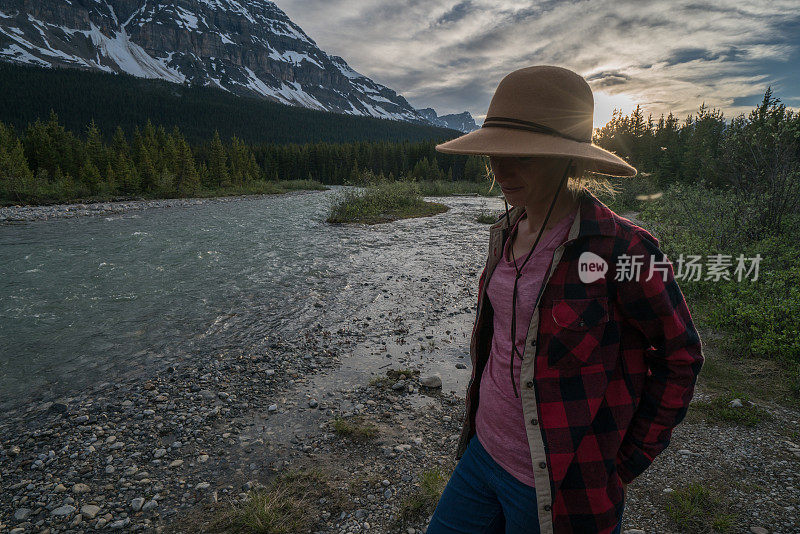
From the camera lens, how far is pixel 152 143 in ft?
188

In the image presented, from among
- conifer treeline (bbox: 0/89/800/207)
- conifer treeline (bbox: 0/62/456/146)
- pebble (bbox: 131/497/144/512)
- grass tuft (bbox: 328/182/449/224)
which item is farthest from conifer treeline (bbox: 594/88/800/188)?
conifer treeline (bbox: 0/62/456/146)

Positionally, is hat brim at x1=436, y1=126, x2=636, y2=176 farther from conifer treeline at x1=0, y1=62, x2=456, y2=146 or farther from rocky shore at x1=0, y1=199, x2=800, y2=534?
conifer treeline at x1=0, y1=62, x2=456, y2=146

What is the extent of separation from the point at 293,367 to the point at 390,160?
97034 millimetres

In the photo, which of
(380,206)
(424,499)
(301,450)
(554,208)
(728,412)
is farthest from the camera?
(380,206)

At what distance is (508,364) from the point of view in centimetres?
204

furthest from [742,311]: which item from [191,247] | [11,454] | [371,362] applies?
[191,247]

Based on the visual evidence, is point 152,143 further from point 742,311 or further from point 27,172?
point 742,311

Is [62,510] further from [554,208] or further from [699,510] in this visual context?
[699,510]

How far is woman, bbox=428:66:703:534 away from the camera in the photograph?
1660 mm

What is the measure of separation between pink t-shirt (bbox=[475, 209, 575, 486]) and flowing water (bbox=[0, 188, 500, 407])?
521cm

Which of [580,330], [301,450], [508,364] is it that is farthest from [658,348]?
[301,450]

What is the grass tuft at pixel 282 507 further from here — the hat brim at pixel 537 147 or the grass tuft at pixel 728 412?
the grass tuft at pixel 728 412

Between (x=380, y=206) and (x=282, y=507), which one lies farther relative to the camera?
(x=380, y=206)

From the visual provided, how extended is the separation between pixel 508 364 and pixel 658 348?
0.67 metres
